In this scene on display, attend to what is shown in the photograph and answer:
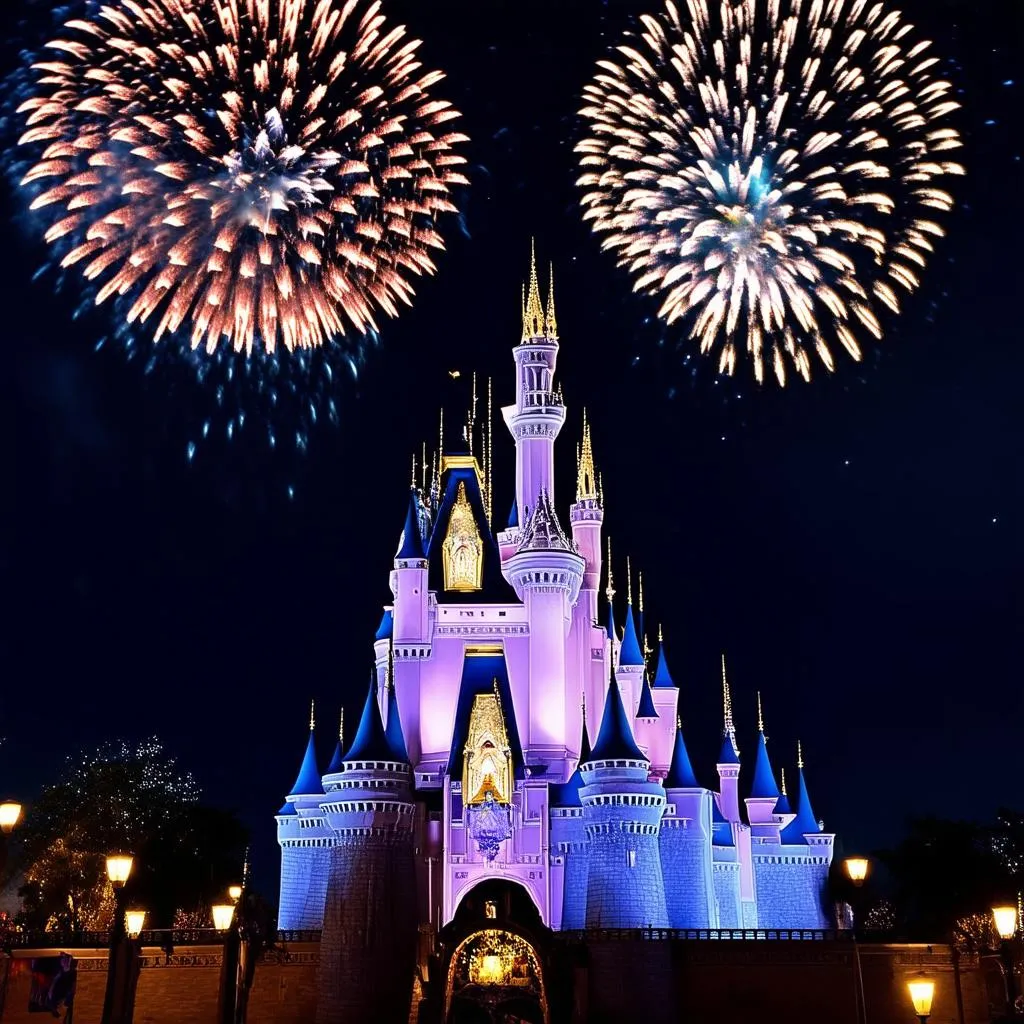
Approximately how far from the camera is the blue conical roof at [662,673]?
224ft

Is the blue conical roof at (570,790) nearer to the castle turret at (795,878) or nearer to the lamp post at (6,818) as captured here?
the castle turret at (795,878)

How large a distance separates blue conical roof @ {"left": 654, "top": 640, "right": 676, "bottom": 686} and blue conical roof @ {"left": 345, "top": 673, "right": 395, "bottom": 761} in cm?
1936

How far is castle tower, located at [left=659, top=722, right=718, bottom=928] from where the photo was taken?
5462 cm

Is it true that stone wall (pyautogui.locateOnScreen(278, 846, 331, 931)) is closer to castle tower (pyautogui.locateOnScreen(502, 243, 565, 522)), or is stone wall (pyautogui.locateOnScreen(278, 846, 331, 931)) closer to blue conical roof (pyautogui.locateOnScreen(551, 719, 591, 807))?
blue conical roof (pyautogui.locateOnScreen(551, 719, 591, 807))

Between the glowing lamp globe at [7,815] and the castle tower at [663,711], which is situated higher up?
the castle tower at [663,711]

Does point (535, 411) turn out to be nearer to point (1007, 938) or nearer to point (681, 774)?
point (681, 774)

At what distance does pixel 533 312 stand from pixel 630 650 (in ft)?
57.4

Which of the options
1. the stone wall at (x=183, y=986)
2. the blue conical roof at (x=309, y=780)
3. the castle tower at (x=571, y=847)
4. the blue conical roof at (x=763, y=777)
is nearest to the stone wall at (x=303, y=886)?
the blue conical roof at (x=309, y=780)

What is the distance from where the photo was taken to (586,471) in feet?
223

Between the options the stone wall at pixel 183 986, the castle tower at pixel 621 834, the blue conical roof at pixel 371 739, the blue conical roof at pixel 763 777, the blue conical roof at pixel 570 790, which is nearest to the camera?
the stone wall at pixel 183 986

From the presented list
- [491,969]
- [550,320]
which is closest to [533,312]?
[550,320]

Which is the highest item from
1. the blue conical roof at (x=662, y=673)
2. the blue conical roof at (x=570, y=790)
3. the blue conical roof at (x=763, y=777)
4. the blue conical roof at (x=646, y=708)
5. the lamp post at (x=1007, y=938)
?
the blue conical roof at (x=662, y=673)

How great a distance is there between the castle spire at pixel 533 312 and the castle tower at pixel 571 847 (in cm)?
2157

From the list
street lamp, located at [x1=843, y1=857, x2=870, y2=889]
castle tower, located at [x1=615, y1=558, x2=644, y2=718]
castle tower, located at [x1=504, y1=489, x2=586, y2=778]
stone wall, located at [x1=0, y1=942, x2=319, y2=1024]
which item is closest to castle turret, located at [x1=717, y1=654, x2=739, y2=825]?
castle tower, located at [x1=615, y1=558, x2=644, y2=718]
